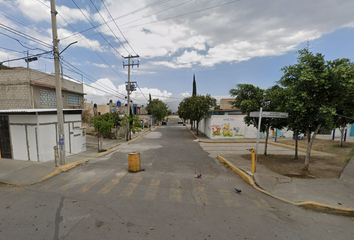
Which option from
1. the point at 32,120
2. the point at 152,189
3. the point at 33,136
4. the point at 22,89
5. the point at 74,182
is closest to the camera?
the point at 152,189

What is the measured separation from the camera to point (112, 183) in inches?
244

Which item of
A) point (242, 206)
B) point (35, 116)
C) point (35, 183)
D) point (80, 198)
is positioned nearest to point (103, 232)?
point (80, 198)

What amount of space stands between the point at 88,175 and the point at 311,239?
25.4 ft

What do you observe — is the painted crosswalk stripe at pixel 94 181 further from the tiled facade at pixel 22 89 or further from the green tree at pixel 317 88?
the tiled facade at pixel 22 89

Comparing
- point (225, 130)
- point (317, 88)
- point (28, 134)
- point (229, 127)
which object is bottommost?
point (225, 130)

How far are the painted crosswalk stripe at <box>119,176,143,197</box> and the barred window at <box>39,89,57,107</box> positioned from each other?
597 inches

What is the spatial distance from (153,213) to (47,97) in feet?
59.2

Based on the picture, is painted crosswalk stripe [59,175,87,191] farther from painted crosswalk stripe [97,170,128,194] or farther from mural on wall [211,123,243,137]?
mural on wall [211,123,243,137]

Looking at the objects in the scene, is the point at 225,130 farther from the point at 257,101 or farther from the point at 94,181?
the point at 94,181

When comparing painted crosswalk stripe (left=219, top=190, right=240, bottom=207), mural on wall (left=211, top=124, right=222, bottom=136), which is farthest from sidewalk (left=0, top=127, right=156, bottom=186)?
mural on wall (left=211, top=124, right=222, bottom=136)

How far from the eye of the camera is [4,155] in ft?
31.8

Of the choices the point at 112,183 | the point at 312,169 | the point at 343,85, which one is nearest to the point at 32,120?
the point at 112,183

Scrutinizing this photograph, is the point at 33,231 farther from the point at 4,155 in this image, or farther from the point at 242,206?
the point at 4,155

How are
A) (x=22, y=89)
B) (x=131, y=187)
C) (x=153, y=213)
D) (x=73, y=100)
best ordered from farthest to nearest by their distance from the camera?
(x=73, y=100) < (x=22, y=89) < (x=131, y=187) < (x=153, y=213)
